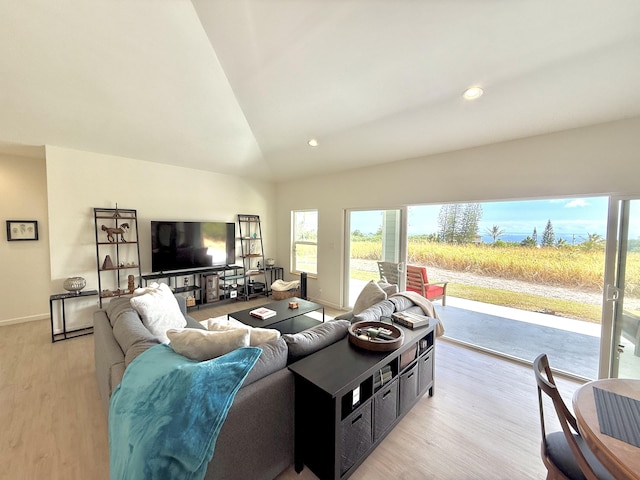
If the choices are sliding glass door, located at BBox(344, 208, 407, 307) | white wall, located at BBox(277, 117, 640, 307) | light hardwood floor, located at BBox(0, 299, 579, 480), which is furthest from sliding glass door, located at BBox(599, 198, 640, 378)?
sliding glass door, located at BBox(344, 208, 407, 307)

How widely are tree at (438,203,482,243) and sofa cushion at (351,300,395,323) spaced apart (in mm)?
2475

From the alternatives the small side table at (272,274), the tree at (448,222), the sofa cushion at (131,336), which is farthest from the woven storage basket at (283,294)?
the tree at (448,222)

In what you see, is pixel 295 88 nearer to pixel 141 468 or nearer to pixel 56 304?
pixel 141 468

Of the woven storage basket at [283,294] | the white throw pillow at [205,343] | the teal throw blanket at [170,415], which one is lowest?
the woven storage basket at [283,294]

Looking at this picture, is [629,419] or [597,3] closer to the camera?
[629,419]

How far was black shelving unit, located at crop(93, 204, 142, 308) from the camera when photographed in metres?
3.59

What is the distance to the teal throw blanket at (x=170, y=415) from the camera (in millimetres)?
987

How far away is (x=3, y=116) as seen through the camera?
8.84 feet

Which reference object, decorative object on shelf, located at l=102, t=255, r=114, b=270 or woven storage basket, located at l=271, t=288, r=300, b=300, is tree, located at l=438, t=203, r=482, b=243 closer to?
woven storage basket, located at l=271, t=288, r=300, b=300

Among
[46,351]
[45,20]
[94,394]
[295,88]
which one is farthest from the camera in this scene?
[46,351]

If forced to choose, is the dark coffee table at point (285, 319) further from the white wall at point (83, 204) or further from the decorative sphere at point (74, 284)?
the white wall at point (83, 204)

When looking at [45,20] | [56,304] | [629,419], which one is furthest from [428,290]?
[56,304]

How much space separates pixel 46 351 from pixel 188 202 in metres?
2.70

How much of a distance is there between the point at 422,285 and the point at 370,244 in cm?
107
